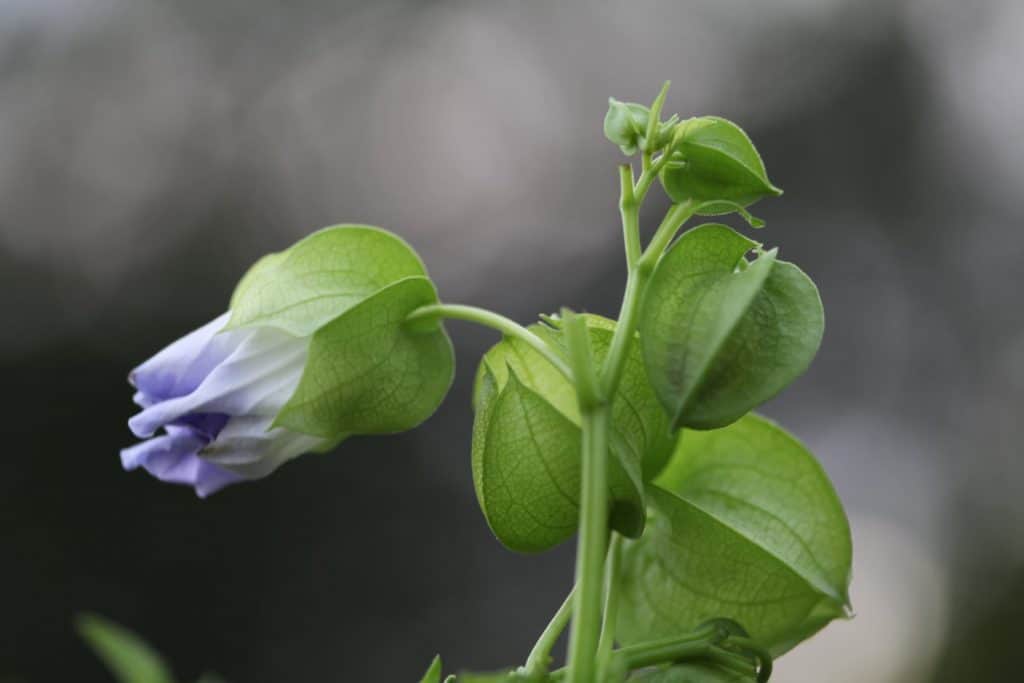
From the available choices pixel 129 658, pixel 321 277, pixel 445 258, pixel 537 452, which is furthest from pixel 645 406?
pixel 445 258

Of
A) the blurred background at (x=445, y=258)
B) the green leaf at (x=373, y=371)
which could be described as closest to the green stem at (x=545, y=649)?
the green leaf at (x=373, y=371)

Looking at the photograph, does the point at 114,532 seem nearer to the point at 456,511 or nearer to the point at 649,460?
the point at 456,511

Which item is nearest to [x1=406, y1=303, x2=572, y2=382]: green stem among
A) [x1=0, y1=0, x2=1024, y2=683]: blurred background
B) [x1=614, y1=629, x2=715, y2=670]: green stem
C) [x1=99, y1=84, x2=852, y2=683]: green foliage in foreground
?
[x1=99, y1=84, x2=852, y2=683]: green foliage in foreground

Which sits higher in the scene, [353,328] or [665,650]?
[353,328]

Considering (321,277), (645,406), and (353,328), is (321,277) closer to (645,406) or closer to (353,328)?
(353,328)

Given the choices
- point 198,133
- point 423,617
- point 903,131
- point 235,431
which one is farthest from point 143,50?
point 235,431
